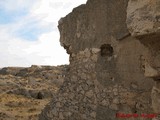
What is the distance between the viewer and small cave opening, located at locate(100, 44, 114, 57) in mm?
6545

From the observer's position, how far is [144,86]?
5684mm

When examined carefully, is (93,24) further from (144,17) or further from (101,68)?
(144,17)

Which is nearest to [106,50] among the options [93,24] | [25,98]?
[93,24]

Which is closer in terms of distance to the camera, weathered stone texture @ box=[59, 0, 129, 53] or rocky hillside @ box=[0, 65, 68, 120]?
weathered stone texture @ box=[59, 0, 129, 53]

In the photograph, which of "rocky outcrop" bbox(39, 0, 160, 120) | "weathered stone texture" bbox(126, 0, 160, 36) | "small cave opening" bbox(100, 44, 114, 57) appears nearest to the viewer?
"weathered stone texture" bbox(126, 0, 160, 36)

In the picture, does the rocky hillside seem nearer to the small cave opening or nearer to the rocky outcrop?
the rocky outcrop

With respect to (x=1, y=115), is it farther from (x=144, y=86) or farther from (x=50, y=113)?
(x=144, y=86)

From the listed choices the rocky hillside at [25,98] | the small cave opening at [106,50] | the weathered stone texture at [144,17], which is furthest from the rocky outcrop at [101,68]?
the weathered stone texture at [144,17]

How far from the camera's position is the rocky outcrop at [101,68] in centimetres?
588

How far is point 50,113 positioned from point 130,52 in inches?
99.3

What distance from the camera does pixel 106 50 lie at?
662 cm

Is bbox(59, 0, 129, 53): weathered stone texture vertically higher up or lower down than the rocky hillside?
higher up

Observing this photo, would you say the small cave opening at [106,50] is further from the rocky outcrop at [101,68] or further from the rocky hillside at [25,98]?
the rocky hillside at [25,98]

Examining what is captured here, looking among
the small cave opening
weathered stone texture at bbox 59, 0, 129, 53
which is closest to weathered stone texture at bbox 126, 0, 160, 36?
weathered stone texture at bbox 59, 0, 129, 53
